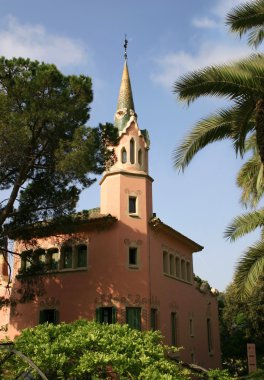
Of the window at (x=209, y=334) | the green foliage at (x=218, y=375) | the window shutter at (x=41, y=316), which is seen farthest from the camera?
the window at (x=209, y=334)

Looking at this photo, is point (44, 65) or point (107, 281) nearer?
point (44, 65)

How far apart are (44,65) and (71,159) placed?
390 cm

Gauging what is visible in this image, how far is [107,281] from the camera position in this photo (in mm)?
21172

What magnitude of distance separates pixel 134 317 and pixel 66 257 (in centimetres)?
485

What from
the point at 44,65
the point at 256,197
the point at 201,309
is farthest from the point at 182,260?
the point at 44,65

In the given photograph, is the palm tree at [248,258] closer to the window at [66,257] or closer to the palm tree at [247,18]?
the palm tree at [247,18]

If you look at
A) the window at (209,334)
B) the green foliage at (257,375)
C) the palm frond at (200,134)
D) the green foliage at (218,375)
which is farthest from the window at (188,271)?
the green foliage at (218,375)

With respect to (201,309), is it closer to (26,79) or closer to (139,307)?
(139,307)

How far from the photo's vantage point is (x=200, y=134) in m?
12.3

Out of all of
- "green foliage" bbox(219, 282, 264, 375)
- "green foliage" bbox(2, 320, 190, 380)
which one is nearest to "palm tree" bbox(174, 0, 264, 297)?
"green foliage" bbox(2, 320, 190, 380)

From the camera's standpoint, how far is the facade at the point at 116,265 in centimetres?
2095

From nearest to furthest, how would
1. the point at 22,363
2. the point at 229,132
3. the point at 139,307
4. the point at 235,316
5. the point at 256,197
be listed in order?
1. the point at 22,363
2. the point at 229,132
3. the point at 256,197
4. the point at 139,307
5. the point at 235,316

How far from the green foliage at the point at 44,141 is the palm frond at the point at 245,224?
6.36 metres

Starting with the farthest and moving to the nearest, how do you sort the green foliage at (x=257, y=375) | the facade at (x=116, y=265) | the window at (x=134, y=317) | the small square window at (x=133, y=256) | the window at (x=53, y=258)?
A: the window at (x=53, y=258)
the small square window at (x=133, y=256)
the facade at (x=116, y=265)
the window at (x=134, y=317)
the green foliage at (x=257, y=375)
